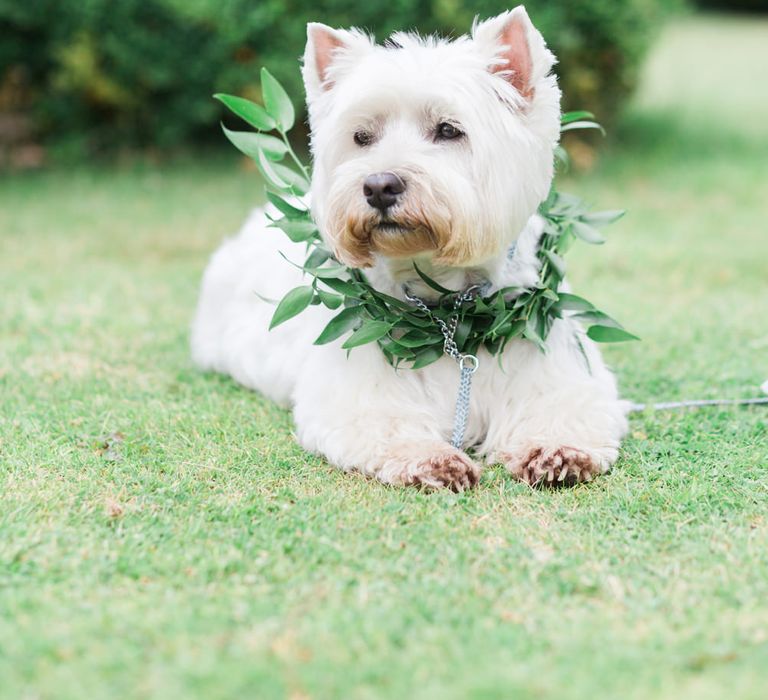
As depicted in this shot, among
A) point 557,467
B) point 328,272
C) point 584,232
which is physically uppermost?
point 584,232

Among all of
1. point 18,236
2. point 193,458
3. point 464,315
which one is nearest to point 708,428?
point 464,315

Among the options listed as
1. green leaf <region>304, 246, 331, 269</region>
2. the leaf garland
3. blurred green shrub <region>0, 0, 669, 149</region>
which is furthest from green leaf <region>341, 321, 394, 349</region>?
blurred green shrub <region>0, 0, 669, 149</region>

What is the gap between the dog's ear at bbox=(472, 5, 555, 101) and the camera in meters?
3.69

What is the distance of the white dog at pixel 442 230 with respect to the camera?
11.9ft

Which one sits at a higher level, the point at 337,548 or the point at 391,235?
the point at 391,235

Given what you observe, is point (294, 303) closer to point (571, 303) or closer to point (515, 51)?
point (571, 303)

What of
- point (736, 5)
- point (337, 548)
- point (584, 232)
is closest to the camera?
point (337, 548)

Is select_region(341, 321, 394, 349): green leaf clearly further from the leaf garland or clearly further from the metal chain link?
the metal chain link

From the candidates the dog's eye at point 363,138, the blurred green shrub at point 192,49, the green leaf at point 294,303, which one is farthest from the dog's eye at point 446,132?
the blurred green shrub at point 192,49

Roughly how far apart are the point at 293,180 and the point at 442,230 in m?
1.20

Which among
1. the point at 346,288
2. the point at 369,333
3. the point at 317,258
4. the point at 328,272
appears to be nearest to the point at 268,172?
the point at 317,258

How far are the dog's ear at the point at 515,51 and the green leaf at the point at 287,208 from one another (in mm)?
1004

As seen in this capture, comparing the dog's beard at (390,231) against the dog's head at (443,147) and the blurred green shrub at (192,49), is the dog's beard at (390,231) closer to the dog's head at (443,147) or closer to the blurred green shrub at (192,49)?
the dog's head at (443,147)

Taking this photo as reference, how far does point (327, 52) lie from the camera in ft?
12.9
